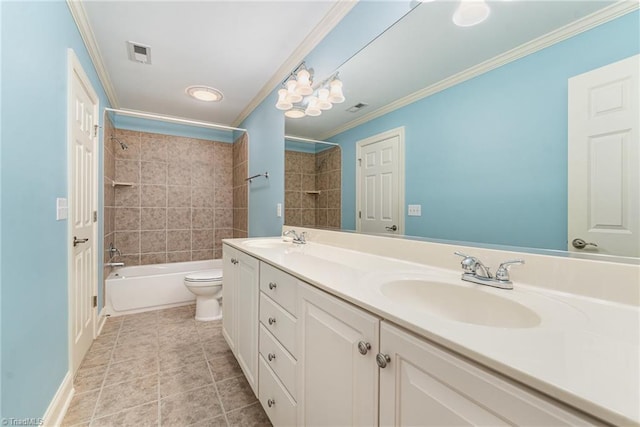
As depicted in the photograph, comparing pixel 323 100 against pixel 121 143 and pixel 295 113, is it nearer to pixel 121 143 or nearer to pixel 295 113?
pixel 295 113

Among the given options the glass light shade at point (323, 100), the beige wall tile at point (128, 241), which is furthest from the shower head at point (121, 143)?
the glass light shade at point (323, 100)

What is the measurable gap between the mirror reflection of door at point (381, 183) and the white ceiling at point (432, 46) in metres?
0.19

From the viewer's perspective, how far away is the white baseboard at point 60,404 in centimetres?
121

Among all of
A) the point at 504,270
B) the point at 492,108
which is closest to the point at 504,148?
the point at 492,108

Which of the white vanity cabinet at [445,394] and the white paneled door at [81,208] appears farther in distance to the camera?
the white paneled door at [81,208]

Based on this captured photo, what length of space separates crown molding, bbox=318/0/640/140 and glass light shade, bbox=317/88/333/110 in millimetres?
552

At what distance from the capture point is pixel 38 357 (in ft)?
3.74

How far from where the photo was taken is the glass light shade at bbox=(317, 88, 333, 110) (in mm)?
1774

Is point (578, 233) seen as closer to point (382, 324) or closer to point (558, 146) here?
point (558, 146)

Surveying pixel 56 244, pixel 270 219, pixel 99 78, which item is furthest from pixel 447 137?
pixel 99 78

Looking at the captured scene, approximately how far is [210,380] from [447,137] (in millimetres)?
1925

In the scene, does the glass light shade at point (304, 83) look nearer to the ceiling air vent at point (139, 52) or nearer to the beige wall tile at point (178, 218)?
the ceiling air vent at point (139, 52)

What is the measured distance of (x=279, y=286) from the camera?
115 centimetres

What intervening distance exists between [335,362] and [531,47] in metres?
1.19
